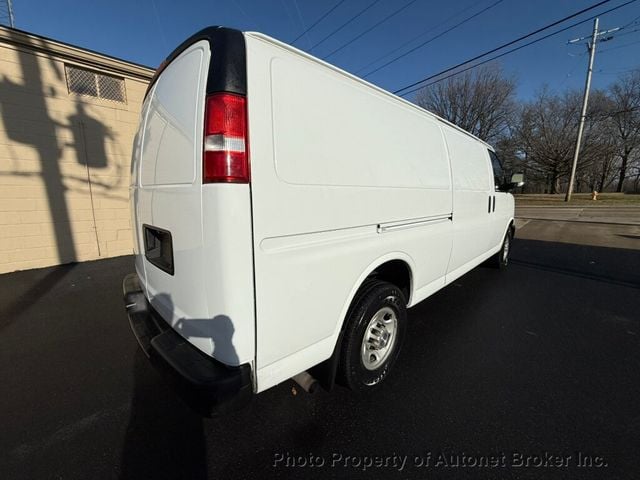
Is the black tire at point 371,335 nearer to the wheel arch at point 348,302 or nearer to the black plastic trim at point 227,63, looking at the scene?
the wheel arch at point 348,302

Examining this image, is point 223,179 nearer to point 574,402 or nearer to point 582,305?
point 574,402

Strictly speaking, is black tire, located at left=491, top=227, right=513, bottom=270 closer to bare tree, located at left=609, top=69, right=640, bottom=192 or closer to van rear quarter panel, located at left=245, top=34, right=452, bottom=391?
van rear quarter panel, located at left=245, top=34, right=452, bottom=391

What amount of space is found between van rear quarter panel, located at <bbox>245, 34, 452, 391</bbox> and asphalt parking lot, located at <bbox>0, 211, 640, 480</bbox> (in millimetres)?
602

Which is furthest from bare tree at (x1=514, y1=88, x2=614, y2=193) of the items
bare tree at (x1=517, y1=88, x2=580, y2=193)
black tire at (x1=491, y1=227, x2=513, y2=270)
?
black tire at (x1=491, y1=227, x2=513, y2=270)

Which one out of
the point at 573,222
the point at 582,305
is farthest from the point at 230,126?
the point at 573,222

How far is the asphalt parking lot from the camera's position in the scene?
1718mm

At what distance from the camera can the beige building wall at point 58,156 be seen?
500 centimetres

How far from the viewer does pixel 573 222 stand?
42.5 ft

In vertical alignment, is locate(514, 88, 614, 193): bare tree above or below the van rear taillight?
above

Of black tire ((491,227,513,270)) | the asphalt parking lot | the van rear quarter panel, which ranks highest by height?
the van rear quarter panel

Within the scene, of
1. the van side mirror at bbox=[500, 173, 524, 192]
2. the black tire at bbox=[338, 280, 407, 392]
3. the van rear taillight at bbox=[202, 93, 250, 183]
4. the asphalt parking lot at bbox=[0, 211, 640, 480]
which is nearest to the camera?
the van rear taillight at bbox=[202, 93, 250, 183]

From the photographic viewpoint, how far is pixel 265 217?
4.68 feet

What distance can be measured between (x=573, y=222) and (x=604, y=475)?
49.0ft

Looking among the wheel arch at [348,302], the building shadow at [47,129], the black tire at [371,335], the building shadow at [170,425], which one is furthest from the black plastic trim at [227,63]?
the building shadow at [47,129]
